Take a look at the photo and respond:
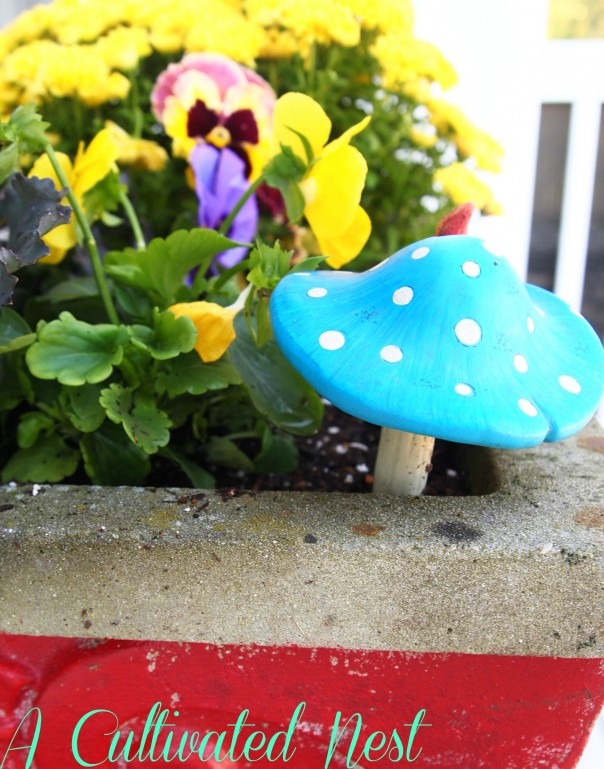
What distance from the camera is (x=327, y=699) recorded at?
0.52 m

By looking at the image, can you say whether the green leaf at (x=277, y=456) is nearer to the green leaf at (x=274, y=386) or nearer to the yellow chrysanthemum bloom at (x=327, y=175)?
the green leaf at (x=274, y=386)

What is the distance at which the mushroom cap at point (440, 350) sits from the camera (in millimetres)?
419

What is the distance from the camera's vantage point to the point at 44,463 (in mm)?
611

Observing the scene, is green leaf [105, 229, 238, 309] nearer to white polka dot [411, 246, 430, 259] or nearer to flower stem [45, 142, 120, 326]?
flower stem [45, 142, 120, 326]

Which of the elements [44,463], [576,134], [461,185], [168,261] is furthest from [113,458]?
[576,134]

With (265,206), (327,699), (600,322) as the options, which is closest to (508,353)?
(327,699)

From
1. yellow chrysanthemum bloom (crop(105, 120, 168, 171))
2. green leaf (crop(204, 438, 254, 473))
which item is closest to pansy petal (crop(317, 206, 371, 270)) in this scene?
green leaf (crop(204, 438, 254, 473))

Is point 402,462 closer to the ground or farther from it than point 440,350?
closer to the ground

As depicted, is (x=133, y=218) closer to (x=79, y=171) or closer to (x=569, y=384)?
(x=79, y=171)

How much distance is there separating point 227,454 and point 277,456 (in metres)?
0.05

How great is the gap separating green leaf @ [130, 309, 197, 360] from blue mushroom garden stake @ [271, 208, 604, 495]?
0.25 ft

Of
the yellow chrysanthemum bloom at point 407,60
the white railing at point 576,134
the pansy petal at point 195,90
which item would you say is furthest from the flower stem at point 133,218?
the white railing at point 576,134

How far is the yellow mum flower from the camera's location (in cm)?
53

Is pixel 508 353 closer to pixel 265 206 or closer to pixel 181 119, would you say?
pixel 181 119
